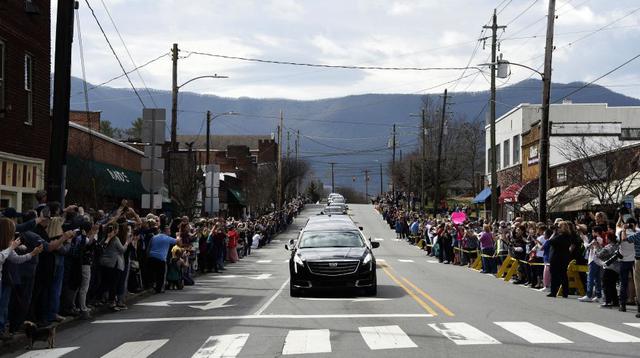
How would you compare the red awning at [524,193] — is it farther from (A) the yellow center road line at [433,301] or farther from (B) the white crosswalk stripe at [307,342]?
(B) the white crosswalk stripe at [307,342]

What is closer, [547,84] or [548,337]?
[548,337]

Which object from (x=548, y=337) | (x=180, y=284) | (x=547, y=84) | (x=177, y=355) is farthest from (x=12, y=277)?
(x=547, y=84)

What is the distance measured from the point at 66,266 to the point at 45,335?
3.50 m

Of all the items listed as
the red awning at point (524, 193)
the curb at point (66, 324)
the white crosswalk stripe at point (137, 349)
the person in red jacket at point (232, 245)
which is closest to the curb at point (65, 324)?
the curb at point (66, 324)

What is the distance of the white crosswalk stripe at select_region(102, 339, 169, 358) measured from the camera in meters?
11.2

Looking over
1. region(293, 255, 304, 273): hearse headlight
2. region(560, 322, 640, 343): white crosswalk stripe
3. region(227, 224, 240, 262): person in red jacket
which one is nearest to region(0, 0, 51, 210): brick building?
region(293, 255, 304, 273): hearse headlight

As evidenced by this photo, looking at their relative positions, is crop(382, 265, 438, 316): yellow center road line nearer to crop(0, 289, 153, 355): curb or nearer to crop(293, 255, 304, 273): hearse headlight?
crop(293, 255, 304, 273): hearse headlight

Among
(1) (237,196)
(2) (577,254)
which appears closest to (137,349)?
(2) (577,254)

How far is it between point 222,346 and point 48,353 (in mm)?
2370

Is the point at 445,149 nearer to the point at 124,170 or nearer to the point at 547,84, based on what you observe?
the point at 124,170

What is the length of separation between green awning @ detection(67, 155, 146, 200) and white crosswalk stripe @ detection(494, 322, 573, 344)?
16057mm

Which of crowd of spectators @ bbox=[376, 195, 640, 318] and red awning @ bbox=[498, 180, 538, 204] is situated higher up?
red awning @ bbox=[498, 180, 538, 204]

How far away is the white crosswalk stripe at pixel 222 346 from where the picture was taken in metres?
11.0

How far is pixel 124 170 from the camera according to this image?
40.9m
